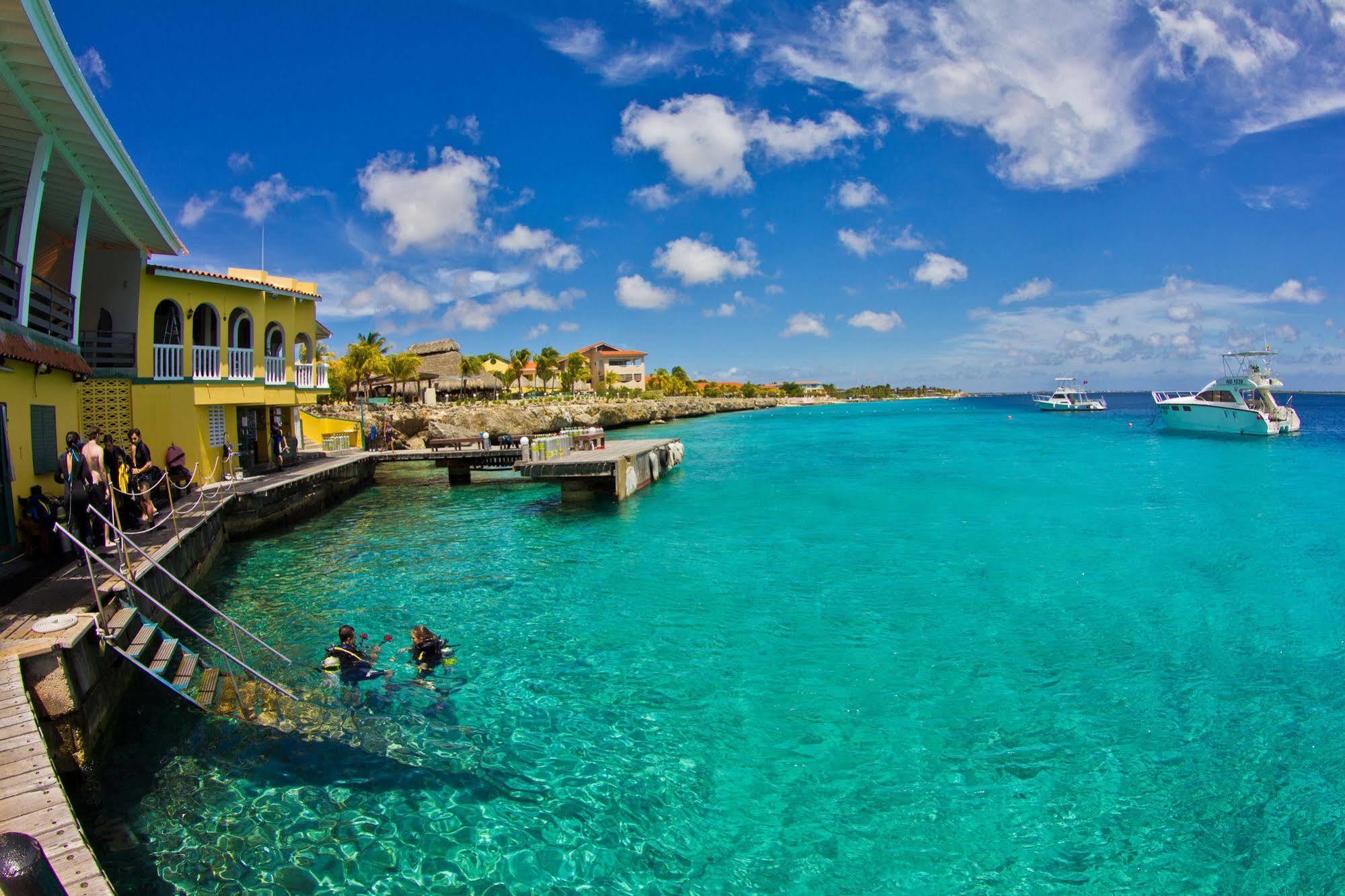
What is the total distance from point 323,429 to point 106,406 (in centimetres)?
1890

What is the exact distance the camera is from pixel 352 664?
10.1 m

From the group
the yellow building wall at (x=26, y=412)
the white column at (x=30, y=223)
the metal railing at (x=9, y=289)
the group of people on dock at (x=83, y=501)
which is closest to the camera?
the group of people on dock at (x=83, y=501)

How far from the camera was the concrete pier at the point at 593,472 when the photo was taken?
24938mm

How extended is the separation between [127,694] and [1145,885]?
37.9 ft

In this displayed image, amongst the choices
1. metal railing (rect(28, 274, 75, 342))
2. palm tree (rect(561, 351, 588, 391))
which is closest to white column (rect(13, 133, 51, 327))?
metal railing (rect(28, 274, 75, 342))

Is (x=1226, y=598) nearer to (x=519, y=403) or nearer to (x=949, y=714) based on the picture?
(x=949, y=714)

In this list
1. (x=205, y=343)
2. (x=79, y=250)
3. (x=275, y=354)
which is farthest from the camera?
(x=275, y=354)

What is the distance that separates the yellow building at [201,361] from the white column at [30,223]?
750 cm

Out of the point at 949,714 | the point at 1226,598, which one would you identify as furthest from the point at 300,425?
the point at 1226,598

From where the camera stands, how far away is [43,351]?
38.4 ft

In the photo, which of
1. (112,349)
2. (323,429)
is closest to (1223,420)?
(323,429)

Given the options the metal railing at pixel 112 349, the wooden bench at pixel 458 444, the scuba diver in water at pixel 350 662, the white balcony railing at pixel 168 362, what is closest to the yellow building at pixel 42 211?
the metal railing at pixel 112 349

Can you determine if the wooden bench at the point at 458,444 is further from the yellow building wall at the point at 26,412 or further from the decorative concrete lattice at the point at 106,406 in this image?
the yellow building wall at the point at 26,412

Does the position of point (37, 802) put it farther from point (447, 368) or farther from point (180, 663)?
point (447, 368)
